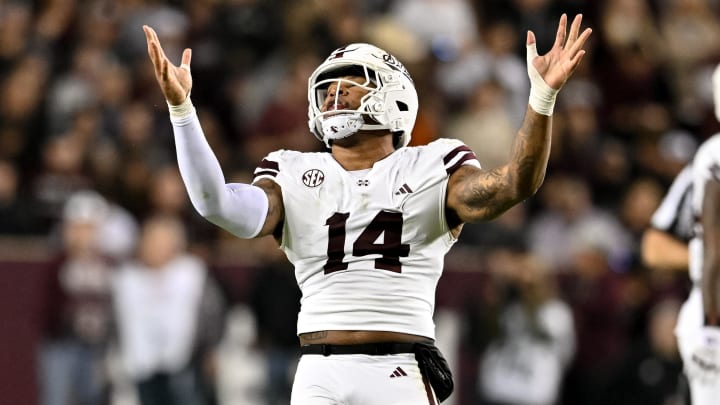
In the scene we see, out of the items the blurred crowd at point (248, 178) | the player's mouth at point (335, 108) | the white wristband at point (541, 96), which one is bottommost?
the blurred crowd at point (248, 178)

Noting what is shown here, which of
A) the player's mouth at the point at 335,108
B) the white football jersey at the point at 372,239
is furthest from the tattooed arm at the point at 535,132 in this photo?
the player's mouth at the point at 335,108

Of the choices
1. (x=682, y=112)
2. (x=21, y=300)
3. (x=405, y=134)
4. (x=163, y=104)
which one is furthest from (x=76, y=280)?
(x=682, y=112)

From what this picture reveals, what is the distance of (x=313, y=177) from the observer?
5117mm

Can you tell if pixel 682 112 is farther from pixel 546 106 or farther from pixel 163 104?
pixel 546 106

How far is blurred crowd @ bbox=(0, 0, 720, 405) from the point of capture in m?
10.2

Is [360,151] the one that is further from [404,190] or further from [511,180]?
[511,180]

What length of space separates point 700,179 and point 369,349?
6.61 feet

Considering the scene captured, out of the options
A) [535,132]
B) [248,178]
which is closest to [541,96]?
[535,132]

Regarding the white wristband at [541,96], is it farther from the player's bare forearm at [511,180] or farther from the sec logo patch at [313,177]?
the sec logo patch at [313,177]

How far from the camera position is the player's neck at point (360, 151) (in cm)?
522

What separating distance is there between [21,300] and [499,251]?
3.47 metres

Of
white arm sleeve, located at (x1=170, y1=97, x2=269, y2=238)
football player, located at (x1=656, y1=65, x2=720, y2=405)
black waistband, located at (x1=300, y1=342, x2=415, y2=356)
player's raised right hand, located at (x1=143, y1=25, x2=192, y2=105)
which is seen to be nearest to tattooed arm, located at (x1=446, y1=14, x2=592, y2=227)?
black waistband, located at (x1=300, y1=342, x2=415, y2=356)

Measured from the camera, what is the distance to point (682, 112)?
13336mm

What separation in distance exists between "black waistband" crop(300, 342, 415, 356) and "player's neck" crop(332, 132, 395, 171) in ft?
2.20
